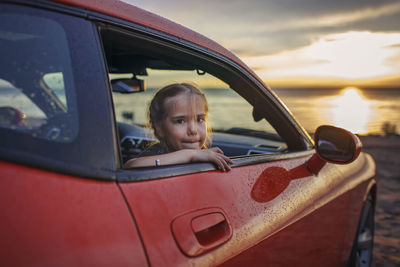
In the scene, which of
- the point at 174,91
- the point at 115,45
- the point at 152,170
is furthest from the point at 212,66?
the point at 152,170

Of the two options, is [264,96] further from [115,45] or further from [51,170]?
[51,170]

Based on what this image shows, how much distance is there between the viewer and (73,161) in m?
0.88

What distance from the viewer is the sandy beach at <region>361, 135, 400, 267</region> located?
3483 mm

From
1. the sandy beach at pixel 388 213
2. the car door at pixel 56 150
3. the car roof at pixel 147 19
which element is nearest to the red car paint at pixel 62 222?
the car door at pixel 56 150

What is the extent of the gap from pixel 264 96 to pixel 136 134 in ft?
5.95

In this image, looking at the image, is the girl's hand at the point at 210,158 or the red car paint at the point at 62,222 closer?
the red car paint at the point at 62,222

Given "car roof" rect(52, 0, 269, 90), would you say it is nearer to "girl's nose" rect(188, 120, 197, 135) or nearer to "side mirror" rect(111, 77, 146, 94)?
"girl's nose" rect(188, 120, 197, 135)

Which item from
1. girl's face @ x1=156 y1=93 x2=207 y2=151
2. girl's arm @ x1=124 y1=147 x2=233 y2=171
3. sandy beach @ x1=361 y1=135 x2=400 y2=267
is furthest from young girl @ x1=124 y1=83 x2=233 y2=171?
sandy beach @ x1=361 y1=135 x2=400 y2=267

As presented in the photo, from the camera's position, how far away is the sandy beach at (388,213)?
137 inches

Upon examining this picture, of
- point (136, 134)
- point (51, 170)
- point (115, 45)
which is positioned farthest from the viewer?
point (136, 134)

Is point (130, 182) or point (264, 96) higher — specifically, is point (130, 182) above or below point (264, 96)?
below

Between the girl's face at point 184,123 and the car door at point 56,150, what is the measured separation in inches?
28.3

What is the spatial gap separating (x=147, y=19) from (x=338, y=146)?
1.27 metres

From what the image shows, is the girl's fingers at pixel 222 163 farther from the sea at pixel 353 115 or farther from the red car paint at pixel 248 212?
the sea at pixel 353 115
